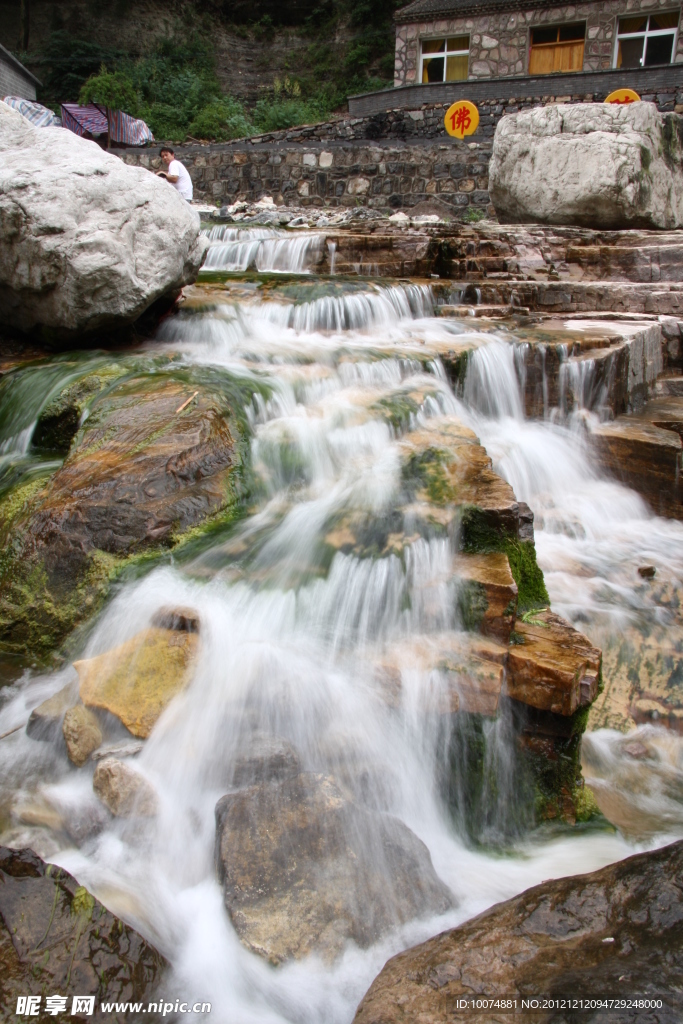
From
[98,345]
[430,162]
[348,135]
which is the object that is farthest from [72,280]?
[348,135]

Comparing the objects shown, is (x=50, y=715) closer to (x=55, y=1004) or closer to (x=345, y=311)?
(x=55, y=1004)

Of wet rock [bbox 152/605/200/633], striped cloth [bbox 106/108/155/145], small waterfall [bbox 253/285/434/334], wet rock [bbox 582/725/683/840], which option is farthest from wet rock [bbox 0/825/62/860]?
striped cloth [bbox 106/108/155/145]

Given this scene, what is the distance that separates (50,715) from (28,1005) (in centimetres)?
108

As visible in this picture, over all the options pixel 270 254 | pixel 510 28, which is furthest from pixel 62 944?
pixel 510 28

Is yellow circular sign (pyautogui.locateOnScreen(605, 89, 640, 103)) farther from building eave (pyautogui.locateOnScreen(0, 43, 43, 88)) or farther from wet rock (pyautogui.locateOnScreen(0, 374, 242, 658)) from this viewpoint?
wet rock (pyautogui.locateOnScreen(0, 374, 242, 658))

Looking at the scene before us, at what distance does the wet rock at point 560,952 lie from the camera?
1.78 metres

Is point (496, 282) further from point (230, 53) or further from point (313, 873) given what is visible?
point (230, 53)

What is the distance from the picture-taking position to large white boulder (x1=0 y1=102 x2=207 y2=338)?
4.71 meters

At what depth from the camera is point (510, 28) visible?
21188 millimetres

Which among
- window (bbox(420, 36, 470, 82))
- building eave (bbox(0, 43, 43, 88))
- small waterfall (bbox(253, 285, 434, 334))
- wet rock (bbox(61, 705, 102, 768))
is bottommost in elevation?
wet rock (bbox(61, 705, 102, 768))

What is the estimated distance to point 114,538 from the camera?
3504 millimetres

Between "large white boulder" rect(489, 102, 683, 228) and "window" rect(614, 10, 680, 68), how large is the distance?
562 inches

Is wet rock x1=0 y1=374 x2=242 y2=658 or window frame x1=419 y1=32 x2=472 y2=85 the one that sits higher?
window frame x1=419 y1=32 x2=472 y2=85

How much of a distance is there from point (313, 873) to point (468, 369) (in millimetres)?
4000
